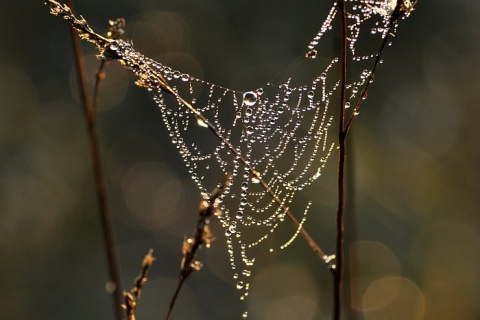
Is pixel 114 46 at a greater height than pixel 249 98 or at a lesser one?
lesser

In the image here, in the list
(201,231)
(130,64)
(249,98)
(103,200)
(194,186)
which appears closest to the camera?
(201,231)

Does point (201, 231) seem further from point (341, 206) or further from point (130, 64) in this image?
point (130, 64)

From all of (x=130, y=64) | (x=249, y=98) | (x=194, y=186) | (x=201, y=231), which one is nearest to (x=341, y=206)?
(x=201, y=231)

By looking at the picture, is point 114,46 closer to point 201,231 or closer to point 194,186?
point 201,231

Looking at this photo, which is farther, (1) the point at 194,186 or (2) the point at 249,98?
(1) the point at 194,186

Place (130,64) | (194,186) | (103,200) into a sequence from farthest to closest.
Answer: (194,186), (103,200), (130,64)

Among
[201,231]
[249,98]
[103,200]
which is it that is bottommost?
[201,231]

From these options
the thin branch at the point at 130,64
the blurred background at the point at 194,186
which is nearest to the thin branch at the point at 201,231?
the thin branch at the point at 130,64
